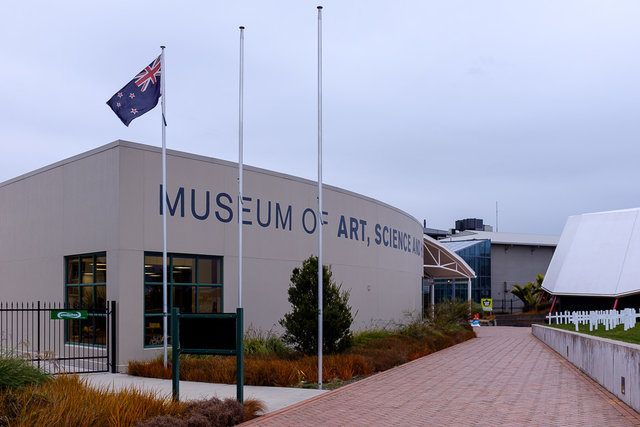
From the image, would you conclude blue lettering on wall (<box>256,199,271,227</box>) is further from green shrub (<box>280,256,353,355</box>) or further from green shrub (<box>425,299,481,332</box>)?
green shrub (<box>425,299,481,332</box>)

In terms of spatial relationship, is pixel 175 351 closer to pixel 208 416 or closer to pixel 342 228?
pixel 208 416

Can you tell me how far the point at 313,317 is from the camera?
53.1 feet

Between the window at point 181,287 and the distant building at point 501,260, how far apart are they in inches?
1727

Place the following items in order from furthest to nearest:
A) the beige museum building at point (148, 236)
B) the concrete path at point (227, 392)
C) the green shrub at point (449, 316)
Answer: the green shrub at point (449, 316), the beige museum building at point (148, 236), the concrete path at point (227, 392)

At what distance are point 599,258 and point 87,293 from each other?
3767 centimetres

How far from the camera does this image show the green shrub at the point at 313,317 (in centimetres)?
1623

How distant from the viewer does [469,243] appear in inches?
2506

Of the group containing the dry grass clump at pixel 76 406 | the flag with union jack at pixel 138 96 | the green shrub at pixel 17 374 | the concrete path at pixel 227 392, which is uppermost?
Result: the flag with union jack at pixel 138 96

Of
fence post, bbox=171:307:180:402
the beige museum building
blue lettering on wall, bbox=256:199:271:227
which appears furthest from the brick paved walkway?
blue lettering on wall, bbox=256:199:271:227

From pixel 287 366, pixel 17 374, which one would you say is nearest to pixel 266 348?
pixel 287 366

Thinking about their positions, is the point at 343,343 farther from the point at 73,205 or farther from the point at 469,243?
the point at 469,243

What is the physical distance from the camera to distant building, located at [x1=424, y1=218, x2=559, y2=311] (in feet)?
209

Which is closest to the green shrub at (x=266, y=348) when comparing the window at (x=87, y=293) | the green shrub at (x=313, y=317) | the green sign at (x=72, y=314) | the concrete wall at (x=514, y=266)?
the green shrub at (x=313, y=317)

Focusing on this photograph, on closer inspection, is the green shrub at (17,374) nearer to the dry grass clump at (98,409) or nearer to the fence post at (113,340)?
the dry grass clump at (98,409)
